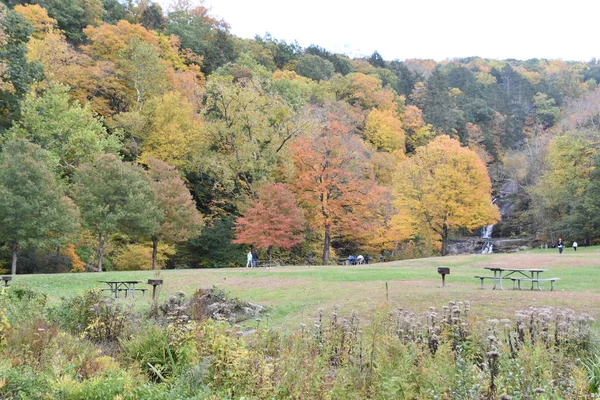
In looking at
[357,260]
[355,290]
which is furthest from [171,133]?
[355,290]

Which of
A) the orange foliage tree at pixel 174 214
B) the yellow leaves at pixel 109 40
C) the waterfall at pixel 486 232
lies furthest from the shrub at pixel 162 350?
the waterfall at pixel 486 232

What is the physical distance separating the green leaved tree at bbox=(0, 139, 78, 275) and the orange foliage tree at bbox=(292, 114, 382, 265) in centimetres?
1747

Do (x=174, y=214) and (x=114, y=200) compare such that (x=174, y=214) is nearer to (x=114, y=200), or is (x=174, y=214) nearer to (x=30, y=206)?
(x=114, y=200)

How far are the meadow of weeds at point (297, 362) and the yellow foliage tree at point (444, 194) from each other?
3353 centimetres

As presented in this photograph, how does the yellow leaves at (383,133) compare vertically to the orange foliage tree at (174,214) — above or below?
above

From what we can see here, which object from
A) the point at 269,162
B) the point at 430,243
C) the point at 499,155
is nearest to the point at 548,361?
the point at 269,162

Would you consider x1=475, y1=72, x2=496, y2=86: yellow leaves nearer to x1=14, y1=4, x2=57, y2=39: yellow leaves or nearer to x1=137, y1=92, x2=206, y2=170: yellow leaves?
x1=137, y1=92, x2=206, y2=170: yellow leaves

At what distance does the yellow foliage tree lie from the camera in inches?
1593

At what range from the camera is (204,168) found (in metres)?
40.0

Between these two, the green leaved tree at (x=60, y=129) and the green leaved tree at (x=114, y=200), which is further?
the green leaved tree at (x=60, y=129)

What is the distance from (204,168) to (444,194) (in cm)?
1921

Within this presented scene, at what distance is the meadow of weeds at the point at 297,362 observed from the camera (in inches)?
203

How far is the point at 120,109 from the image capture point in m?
48.4

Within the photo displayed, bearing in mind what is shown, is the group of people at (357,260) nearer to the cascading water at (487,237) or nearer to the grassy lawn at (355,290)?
the grassy lawn at (355,290)
